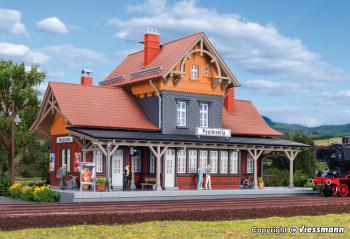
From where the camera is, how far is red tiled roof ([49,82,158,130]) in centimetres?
3238

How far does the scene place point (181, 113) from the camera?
35500 mm

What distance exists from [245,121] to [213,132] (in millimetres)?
5998

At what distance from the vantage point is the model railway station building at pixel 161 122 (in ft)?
→ 106

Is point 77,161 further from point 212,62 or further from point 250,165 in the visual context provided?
point 250,165

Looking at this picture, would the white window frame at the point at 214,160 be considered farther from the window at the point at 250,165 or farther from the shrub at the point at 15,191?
the shrub at the point at 15,191

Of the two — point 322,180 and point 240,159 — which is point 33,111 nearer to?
point 240,159

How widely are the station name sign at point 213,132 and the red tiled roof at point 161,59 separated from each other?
4.09 meters


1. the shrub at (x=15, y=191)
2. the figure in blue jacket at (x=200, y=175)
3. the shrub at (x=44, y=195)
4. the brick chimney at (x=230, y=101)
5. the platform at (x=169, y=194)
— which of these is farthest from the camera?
the brick chimney at (x=230, y=101)

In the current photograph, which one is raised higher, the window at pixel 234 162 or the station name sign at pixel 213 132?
the station name sign at pixel 213 132

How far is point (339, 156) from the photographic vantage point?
34.0 m

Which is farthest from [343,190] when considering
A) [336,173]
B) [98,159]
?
[98,159]

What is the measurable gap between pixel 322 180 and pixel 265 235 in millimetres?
19052

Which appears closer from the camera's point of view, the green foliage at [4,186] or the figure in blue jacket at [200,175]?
the green foliage at [4,186]

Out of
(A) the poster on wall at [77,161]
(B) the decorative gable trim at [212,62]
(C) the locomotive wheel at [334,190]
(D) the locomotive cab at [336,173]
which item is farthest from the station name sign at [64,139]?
(C) the locomotive wheel at [334,190]
